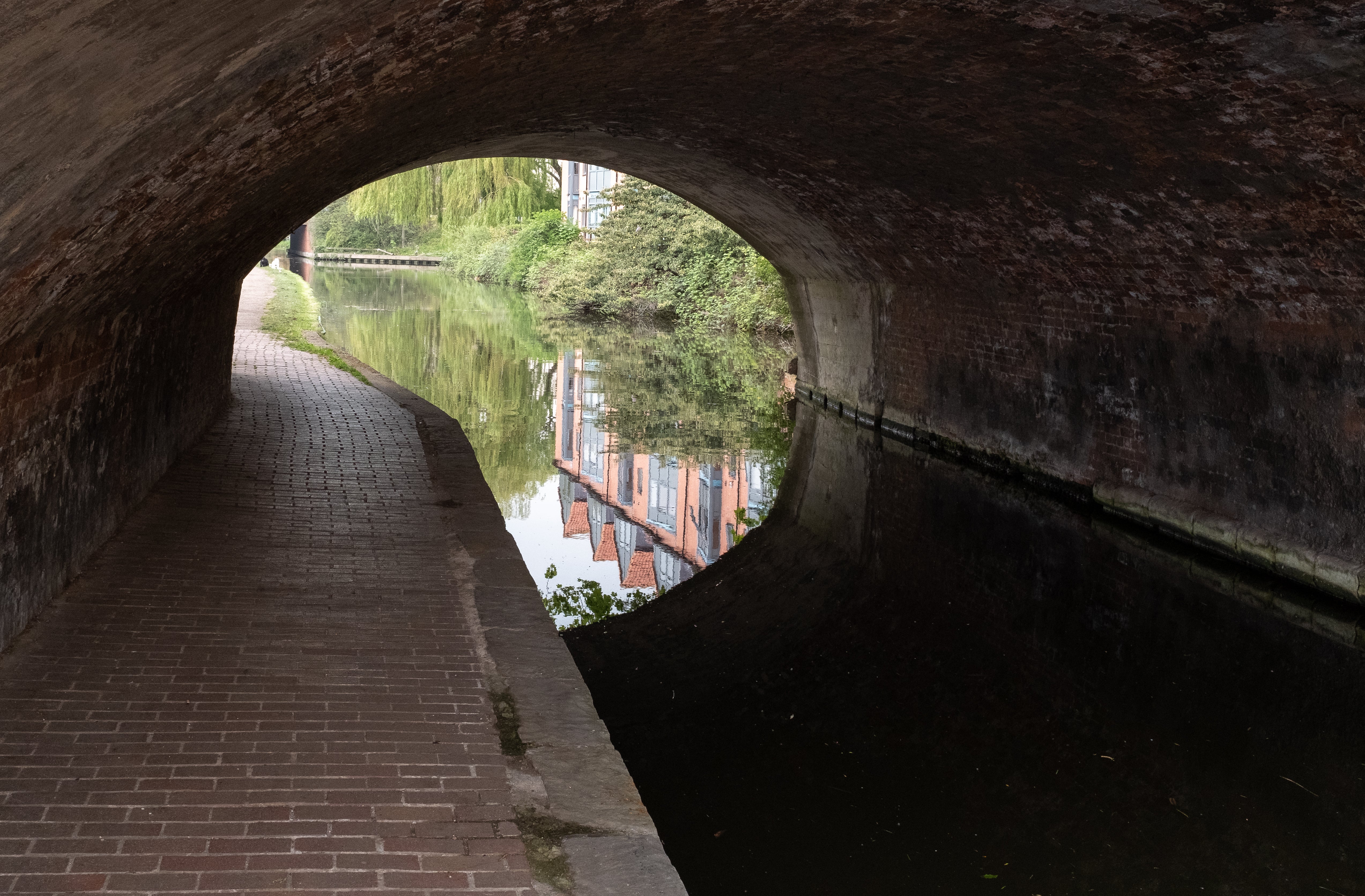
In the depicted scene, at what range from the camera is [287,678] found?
5.08 meters

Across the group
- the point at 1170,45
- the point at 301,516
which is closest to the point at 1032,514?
the point at 1170,45

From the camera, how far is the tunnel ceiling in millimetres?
3580

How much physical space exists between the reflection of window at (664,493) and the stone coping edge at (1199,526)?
3.30 metres

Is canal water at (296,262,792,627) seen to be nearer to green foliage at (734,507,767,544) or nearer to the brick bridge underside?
green foliage at (734,507,767,544)

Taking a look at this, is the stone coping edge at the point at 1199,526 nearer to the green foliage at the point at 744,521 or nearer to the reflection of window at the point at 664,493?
the green foliage at the point at 744,521

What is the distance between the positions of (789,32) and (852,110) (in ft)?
7.80

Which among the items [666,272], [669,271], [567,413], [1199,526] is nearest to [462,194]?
[666,272]

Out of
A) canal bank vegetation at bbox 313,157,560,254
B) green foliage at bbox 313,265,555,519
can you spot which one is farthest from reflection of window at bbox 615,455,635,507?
canal bank vegetation at bbox 313,157,560,254

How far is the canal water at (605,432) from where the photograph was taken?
10.4 m

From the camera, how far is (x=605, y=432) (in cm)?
1648

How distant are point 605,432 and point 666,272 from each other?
18.3m

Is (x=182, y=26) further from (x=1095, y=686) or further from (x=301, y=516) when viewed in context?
(x=1095, y=686)

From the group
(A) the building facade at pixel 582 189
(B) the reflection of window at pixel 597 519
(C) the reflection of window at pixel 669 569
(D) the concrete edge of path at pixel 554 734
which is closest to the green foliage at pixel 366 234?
(A) the building facade at pixel 582 189

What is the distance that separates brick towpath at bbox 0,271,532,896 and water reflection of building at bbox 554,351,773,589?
257 cm
